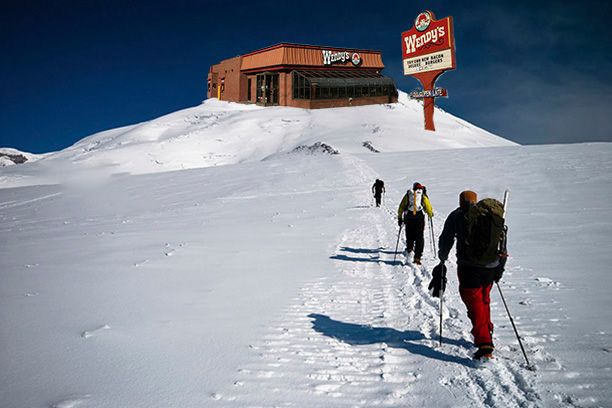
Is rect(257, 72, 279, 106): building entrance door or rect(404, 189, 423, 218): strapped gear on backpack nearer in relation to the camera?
rect(404, 189, 423, 218): strapped gear on backpack

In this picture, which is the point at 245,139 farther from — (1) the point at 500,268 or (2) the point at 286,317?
(1) the point at 500,268

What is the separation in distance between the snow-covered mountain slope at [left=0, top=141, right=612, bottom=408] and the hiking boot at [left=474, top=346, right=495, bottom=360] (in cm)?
14

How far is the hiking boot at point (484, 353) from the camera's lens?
3908 millimetres

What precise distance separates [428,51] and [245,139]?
23502 millimetres

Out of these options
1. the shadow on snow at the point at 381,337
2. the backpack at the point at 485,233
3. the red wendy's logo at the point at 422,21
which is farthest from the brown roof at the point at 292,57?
the backpack at the point at 485,233

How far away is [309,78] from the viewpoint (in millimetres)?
56750

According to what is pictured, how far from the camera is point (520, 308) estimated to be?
17.9 ft

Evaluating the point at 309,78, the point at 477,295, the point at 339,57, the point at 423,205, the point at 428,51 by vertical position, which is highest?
the point at 339,57

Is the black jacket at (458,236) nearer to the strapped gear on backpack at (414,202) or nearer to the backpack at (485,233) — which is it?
the backpack at (485,233)

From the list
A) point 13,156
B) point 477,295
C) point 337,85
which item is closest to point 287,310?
point 477,295

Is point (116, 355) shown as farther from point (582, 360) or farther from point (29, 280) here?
point (582, 360)

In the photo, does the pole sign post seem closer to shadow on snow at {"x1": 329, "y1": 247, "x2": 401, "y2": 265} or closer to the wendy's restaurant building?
the wendy's restaurant building

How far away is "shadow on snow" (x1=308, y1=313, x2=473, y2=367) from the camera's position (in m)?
4.19

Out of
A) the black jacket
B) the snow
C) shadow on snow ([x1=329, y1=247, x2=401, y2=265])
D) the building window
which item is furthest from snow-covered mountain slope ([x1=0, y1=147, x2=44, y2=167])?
the black jacket
